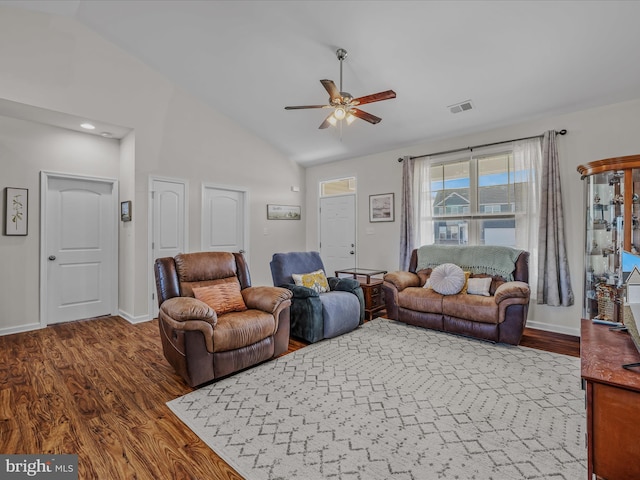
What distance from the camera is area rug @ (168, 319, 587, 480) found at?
1.64 m

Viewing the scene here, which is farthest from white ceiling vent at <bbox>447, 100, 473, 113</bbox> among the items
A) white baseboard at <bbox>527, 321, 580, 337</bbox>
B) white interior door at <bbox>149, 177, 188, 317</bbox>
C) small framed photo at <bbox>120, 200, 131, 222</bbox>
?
small framed photo at <bbox>120, 200, 131, 222</bbox>

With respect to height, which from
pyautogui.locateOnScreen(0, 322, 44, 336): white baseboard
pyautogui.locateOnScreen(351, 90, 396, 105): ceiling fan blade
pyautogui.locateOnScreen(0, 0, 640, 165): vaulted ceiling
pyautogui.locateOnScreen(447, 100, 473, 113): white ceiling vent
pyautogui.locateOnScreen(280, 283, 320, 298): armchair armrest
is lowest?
pyautogui.locateOnScreen(0, 322, 44, 336): white baseboard

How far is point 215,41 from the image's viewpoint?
Answer: 367cm

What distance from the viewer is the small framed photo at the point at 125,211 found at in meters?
4.37

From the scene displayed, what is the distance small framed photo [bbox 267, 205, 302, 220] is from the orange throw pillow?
301cm

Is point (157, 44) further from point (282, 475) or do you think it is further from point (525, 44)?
point (282, 475)

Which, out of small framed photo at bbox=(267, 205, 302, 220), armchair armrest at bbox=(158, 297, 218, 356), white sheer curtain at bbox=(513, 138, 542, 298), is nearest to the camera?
armchair armrest at bbox=(158, 297, 218, 356)

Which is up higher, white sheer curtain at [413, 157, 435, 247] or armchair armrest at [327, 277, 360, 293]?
white sheer curtain at [413, 157, 435, 247]

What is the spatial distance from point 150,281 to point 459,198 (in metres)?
Answer: 4.57

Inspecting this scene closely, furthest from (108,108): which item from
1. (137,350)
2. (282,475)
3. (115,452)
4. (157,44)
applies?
(282,475)

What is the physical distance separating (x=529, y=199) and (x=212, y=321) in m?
3.91

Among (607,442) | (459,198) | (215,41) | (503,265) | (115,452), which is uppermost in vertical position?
(215,41)

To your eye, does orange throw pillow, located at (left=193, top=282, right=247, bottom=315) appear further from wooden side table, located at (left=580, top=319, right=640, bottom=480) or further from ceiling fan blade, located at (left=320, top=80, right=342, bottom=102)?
wooden side table, located at (left=580, top=319, right=640, bottom=480)

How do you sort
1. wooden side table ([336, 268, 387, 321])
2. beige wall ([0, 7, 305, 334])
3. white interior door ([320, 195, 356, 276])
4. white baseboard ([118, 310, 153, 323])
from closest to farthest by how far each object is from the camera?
beige wall ([0, 7, 305, 334]) → white baseboard ([118, 310, 153, 323]) → wooden side table ([336, 268, 387, 321]) → white interior door ([320, 195, 356, 276])
